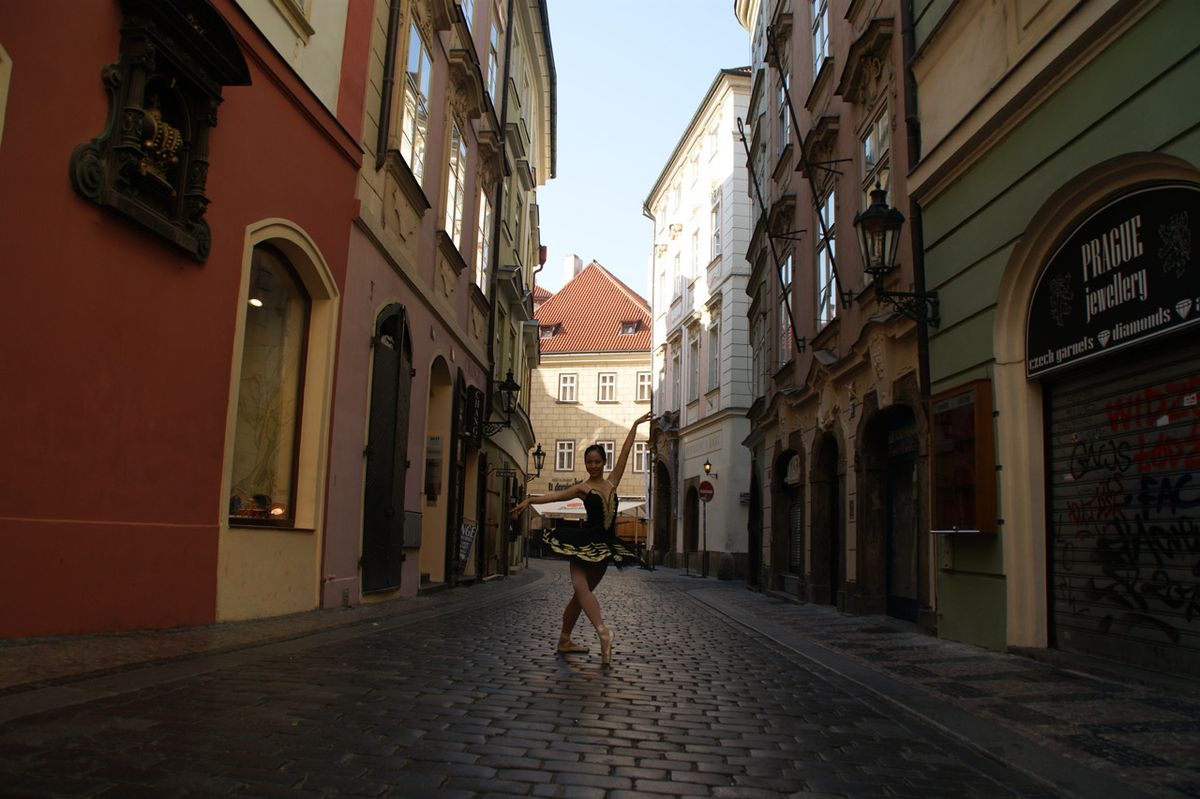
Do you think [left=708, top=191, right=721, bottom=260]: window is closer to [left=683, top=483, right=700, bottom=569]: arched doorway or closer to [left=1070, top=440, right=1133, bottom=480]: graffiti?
[left=683, top=483, right=700, bottom=569]: arched doorway

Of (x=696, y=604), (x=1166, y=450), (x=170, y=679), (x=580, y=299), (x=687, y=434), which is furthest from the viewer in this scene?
(x=580, y=299)

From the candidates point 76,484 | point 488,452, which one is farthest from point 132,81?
point 488,452

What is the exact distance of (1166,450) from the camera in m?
6.60

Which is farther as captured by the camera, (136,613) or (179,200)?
(179,200)

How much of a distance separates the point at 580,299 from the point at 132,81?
53.2 metres

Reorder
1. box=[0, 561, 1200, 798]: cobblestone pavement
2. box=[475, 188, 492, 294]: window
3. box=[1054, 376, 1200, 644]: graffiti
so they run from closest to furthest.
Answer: box=[0, 561, 1200, 798]: cobblestone pavement < box=[1054, 376, 1200, 644]: graffiti < box=[475, 188, 492, 294]: window

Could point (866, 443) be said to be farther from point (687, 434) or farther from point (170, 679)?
point (687, 434)

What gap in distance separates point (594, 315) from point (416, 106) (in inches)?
1729

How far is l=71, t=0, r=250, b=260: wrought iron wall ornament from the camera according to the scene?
6.78m

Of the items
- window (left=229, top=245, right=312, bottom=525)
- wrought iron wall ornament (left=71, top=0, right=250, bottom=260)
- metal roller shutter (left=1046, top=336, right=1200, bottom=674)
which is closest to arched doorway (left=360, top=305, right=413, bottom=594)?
window (left=229, top=245, right=312, bottom=525)

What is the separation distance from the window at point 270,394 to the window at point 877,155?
284 inches

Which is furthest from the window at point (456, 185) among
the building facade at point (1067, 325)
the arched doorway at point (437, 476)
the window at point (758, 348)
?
the building facade at point (1067, 325)

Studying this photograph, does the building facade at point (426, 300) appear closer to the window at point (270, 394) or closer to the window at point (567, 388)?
the window at point (270, 394)

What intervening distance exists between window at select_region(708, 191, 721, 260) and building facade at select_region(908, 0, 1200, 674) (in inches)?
869
